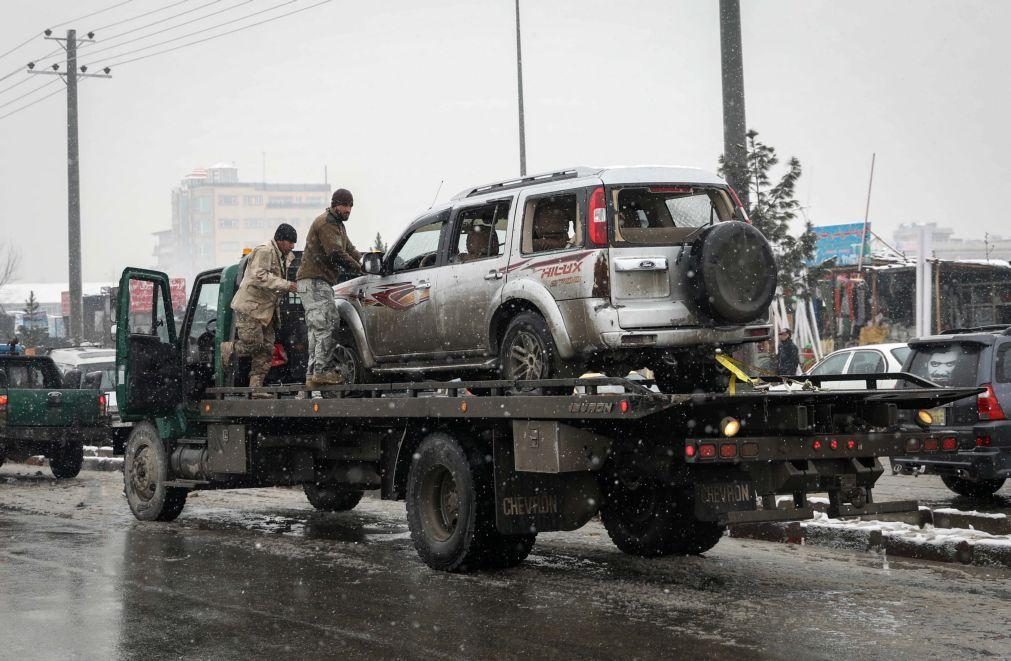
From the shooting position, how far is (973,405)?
11883mm

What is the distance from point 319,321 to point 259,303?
103cm

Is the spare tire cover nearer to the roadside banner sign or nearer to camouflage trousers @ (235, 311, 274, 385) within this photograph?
camouflage trousers @ (235, 311, 274, 385)

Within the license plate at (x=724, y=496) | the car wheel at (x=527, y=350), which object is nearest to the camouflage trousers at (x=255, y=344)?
the car wheel at (x=527, y=350)

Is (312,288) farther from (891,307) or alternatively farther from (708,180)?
(891,307)

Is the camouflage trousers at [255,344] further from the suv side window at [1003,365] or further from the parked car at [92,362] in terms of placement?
the parked car at [92,362]

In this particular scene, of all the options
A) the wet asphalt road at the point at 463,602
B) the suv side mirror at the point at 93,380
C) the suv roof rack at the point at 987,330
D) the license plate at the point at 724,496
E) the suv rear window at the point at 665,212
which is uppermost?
the suv rear window at the point at 665,212

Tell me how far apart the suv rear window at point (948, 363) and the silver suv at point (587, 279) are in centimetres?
467

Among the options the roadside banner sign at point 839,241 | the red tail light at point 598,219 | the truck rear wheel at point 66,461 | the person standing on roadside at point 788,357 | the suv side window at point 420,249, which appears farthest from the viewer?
the roadside banner sign at point 839,241

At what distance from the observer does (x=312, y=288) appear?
1043cm

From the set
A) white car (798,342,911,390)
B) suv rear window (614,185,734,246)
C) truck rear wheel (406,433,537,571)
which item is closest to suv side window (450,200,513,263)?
suv rear window (614,185,734,246)

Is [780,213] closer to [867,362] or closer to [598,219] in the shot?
[867,362]

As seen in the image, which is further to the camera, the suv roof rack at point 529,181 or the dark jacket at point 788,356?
the dark jacket at point 788,356

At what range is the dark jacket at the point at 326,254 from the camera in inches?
409

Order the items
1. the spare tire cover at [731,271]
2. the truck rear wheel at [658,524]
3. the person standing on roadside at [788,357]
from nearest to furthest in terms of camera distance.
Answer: the spare tire cover at [731,271] < the truck rear wheel at [658,524] < the person standing on roadside at [788,357]
